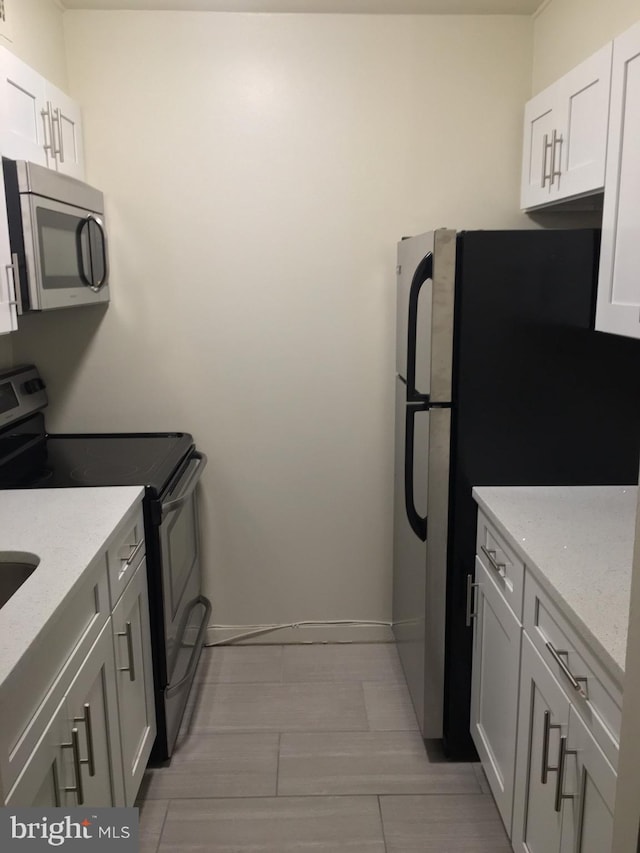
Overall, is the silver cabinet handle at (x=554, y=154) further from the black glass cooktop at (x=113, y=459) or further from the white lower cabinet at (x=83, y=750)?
the white lower cabinet at (x=83, y=750)

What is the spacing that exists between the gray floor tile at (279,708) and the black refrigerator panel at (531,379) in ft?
2.05

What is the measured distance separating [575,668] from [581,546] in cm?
37

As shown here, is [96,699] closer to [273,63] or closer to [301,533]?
[301,533]

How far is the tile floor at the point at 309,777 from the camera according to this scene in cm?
200

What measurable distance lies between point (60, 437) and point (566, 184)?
2.06 metres

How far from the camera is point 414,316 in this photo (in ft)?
7.17

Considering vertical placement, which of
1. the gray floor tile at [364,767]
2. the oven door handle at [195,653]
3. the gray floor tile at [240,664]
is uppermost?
the oven door handle at [195,653]

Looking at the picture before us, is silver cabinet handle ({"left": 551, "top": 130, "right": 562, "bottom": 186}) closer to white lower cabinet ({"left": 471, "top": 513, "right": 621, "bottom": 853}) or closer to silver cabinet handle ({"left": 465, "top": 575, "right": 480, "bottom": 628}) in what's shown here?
white lower cabinet ({"left": 471, "top": 513, "right": 621, "bottom": 853})

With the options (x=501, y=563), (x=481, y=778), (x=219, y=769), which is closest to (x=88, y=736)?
(x=219, y=769)

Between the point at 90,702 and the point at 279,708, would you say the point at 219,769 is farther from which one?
the point at 90,702

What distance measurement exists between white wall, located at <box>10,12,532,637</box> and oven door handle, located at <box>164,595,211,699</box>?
7.2 inches

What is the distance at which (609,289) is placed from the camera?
1815 millimetres

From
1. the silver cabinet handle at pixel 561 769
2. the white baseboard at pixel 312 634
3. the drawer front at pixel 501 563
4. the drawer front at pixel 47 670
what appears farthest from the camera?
the white baseboard at pixel 312 634

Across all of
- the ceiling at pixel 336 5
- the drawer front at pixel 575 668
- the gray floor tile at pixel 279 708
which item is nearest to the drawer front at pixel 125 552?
the gray floor tile at pixel 279 708
